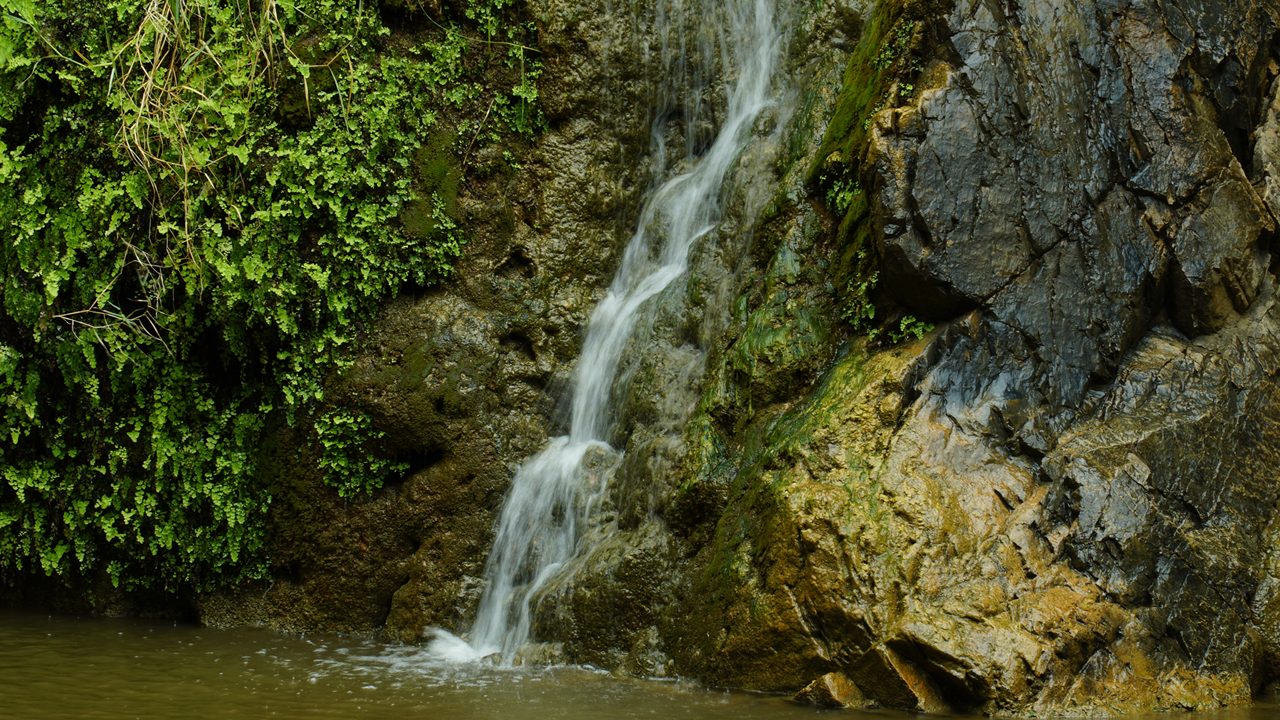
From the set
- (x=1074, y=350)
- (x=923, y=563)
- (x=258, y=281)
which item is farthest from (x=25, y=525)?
(x=1074, y=350)

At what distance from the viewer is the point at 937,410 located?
19.7ft

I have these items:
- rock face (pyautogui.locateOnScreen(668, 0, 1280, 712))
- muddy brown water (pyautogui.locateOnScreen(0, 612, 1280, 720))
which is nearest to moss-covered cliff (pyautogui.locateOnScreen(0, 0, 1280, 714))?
rock face (pyautogui.locateOnScreen(668, 0, 1280, 712))

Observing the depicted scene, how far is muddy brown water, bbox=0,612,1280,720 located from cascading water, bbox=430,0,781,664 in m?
0.62

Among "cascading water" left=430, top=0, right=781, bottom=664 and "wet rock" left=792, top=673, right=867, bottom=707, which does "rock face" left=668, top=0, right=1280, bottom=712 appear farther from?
"cascading water" left=430, top=0, right=781, bottom=664

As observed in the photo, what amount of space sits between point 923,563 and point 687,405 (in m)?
2.09

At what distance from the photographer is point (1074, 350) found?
6246 mm

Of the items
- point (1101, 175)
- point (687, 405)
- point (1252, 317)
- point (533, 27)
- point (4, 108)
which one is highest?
point (533, 27)

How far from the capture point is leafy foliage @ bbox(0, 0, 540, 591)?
7.54 meters

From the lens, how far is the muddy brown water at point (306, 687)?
5215mm

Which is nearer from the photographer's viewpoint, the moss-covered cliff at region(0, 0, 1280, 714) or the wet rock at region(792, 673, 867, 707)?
the wet rock at region(792, 673, 867, 707)

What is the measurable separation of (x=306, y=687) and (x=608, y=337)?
320 centimetres

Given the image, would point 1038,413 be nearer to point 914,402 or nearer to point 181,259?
point 914,402

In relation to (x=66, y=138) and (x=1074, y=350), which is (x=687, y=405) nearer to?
(x=1074, y=350)

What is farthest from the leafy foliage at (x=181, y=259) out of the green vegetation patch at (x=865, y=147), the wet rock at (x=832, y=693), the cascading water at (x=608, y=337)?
the wet rock at (x=832, y=693)
